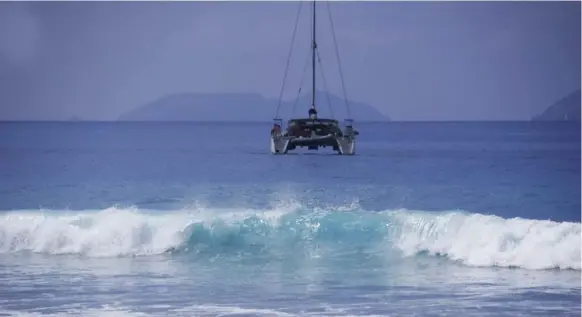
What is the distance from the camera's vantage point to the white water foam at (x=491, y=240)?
6.18 meters

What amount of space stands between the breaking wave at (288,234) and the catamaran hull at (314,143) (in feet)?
23.9

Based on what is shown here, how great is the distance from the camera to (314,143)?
15.0 meters

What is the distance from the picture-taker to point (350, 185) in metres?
12.5

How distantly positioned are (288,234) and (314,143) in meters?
7.72

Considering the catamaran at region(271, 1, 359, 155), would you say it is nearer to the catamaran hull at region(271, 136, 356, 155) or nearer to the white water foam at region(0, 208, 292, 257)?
the catamaran hull at region(271, 136, 356, 155)

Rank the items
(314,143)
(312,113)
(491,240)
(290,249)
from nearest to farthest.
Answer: (491,240)
(290,249)
(312,113)
(314,143)

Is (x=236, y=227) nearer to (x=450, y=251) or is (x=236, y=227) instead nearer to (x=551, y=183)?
(x=450, y=251)

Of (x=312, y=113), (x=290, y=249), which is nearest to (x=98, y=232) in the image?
(x=290, y=249)

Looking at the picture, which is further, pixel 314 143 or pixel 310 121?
pixel 314 143

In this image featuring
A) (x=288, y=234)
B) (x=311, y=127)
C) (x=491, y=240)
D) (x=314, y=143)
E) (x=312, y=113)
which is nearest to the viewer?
(x=491, y=240)

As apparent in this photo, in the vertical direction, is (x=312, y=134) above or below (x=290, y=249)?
above

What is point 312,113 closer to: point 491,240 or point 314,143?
point 314,143

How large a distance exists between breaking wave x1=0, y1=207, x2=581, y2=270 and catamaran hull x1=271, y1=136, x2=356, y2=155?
727 cm

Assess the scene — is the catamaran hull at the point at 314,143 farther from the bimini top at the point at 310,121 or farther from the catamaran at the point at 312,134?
the bimini top at the point at 310,121
